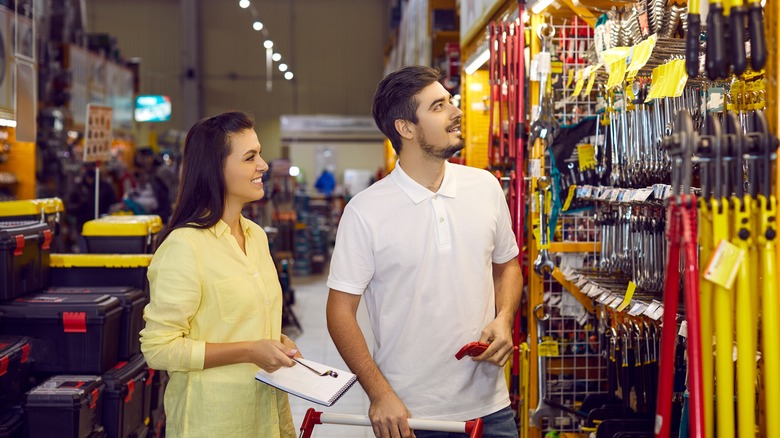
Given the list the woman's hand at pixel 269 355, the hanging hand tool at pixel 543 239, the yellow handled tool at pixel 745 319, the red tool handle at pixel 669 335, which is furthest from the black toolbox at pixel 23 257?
the yellow handled tool at pixel 745 319

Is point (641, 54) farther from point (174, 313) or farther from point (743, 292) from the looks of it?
point (174, 313)

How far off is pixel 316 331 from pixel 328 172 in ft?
32.7

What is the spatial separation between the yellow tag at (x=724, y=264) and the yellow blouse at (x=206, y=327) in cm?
129

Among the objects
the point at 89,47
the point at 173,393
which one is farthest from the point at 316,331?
the point at 89,47

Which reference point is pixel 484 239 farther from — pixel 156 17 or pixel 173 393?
pixel 156 17

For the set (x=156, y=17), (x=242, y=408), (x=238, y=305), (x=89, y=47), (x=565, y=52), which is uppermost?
(x=156, y=17)

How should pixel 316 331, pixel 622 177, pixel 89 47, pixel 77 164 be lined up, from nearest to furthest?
pixel 622 177
pixel 316 331
pixel 77 164
pixel 89 47

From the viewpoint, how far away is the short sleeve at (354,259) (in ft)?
7.71

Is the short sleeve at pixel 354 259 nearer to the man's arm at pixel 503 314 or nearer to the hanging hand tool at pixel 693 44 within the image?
the man's arm at pixel 503 314

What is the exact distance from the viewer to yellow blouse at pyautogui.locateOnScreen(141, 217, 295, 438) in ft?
7.45

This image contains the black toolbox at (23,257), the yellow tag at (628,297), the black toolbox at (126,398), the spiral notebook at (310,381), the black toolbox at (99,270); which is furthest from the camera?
the black toolbox at (99,270)

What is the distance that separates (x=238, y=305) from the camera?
7.77 feet

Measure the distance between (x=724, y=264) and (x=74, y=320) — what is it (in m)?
2.96

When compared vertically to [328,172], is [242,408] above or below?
below
